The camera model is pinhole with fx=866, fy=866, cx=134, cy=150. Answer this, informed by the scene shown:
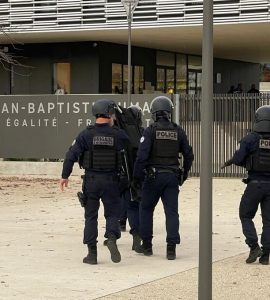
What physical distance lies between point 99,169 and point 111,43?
25.1 metres

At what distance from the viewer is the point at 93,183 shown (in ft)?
30.9

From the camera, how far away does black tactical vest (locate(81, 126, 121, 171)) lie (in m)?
Answer: 9.39

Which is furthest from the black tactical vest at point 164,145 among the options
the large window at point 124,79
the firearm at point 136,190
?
the large window at point 124,79

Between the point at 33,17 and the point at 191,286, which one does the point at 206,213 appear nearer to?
the point at 191,286

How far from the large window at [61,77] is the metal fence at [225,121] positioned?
42.7 ft

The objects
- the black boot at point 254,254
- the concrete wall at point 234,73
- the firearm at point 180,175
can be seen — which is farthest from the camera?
the concrete wall at point 234,73

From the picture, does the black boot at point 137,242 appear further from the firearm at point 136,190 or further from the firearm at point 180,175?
the firearm at point 180,175

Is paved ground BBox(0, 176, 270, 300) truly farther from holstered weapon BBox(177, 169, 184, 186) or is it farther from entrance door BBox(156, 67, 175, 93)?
entrance door BBox(156, 67, 175, 93)

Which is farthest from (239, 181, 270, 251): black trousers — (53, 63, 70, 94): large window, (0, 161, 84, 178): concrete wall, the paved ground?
(53, 63, 70, 94): large window

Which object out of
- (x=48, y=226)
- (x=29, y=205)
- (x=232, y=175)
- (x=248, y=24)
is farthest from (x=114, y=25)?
(x=48, y=226)

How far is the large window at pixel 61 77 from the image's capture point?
1358 inches

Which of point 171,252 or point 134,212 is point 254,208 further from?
point 134,212

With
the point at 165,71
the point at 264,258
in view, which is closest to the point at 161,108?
the point at 264,258

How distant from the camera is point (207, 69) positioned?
6.01 metres
